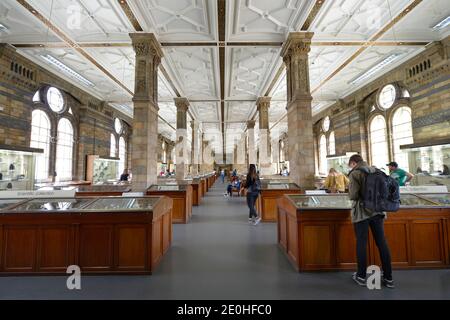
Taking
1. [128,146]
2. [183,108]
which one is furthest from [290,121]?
[128,146]

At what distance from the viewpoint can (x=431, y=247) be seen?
297 centimetres

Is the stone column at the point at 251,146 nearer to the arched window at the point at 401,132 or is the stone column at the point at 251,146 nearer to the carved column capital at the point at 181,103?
the carved column capital at the point at 181,103

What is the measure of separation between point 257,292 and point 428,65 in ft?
32.0

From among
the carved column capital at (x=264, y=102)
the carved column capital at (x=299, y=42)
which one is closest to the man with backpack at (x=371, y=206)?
the carved column capital at (x=299, y=42)

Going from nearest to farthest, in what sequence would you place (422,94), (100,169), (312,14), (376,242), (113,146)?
(376,242) → (312,14) → (422,94) → (100,169) → (113,146)

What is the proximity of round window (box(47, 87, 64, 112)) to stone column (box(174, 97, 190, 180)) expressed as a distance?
17.6 feet

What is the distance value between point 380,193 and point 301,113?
4.17m

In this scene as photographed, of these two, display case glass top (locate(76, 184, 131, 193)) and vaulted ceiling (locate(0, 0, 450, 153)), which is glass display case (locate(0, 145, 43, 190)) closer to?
display case glass top (locate(76, 184, 131, 193))

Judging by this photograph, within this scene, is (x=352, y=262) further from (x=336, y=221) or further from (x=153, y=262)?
(x=153, y=262)

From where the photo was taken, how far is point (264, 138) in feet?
38.9

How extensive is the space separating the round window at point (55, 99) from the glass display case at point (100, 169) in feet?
9.54

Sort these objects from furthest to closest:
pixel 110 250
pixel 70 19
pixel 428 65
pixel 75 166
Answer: pixel 75 166, pixel 428 65, pixel 70 19, pixel 110 250
